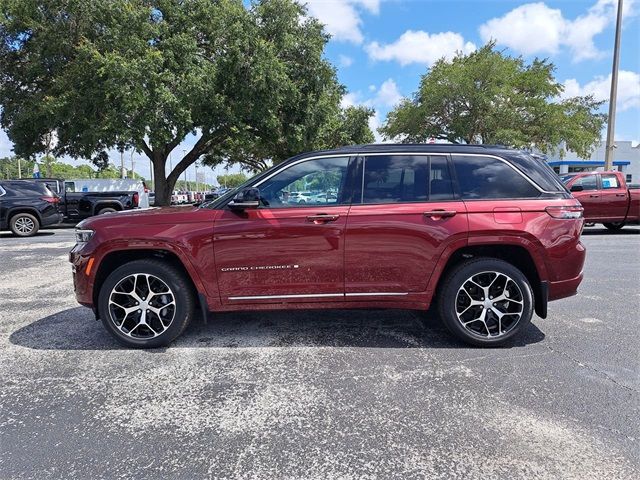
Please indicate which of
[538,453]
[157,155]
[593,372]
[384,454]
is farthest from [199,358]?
[157,155]

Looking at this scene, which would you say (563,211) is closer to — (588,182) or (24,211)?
(588,182)

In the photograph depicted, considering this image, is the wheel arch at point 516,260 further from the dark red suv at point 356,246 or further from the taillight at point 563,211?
the taillight at point 563,211

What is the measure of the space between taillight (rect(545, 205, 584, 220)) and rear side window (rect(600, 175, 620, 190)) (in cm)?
1030

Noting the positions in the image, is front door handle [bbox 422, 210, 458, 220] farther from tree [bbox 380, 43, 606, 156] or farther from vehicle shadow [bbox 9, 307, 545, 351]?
tree [bbox 380, 43, 606, 156]

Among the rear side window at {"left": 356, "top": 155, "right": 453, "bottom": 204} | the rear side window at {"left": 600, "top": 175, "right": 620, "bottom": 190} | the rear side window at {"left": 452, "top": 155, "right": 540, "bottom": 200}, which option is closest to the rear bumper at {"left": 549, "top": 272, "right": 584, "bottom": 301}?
the rear side window at {"left": 452, "top": 155, "right": 540, "bottom": 200}

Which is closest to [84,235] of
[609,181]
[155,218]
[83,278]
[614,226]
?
[83,278]

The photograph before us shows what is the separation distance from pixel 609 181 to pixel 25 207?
17.1 m

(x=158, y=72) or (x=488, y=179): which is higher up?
(x=158, y=72)

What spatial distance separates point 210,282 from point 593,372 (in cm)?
328

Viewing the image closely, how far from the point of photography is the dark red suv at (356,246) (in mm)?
3834

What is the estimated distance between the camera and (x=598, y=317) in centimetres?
489

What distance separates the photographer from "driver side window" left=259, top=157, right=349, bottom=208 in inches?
155

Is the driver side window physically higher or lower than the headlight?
higher

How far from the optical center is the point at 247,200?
3.79m
